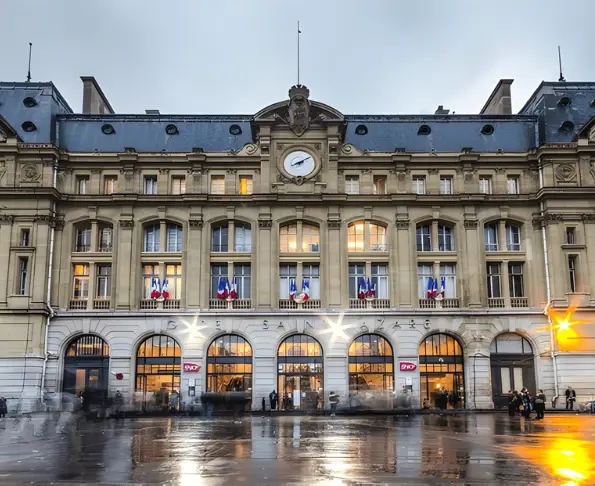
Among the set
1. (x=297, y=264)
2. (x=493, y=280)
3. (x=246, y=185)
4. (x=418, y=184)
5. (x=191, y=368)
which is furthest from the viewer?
(x=418, y=184)

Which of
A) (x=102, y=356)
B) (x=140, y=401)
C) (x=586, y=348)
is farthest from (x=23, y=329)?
(x=586, y=348)

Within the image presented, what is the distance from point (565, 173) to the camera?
56.4 m

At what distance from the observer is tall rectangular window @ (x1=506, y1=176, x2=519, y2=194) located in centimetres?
5806

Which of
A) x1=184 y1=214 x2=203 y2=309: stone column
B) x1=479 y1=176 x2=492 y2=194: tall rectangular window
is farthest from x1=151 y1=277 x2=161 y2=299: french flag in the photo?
x1=479 y1=176 x2=492 y2=194: tall rectangular window

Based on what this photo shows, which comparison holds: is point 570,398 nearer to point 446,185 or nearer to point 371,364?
point 371,364

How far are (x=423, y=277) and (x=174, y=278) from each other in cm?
1969

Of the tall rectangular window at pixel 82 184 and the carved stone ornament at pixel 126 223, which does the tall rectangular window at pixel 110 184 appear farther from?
the carved stone ornament at pixel 126 223

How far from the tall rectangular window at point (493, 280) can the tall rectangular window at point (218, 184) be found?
22.2 m

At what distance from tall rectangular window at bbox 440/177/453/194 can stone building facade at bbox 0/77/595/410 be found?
567mm

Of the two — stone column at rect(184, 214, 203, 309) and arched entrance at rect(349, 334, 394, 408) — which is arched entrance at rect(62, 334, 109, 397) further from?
arched entrance at rect(349, 334, 394, 408)

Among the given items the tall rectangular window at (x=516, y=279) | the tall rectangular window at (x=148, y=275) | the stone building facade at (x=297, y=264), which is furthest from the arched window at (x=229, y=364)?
the tall rectangular window at (x=516, y=279)

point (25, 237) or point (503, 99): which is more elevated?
point (503, 99)

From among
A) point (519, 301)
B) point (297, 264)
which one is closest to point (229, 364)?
point (297, 264)

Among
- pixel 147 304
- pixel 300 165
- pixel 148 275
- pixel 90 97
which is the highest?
pixel 90 97
